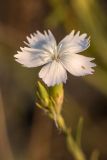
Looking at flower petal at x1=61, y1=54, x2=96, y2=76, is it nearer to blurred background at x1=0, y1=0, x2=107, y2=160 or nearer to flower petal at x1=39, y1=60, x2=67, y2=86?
flower petal at x1=39, y1=60, x2=67, y2=86

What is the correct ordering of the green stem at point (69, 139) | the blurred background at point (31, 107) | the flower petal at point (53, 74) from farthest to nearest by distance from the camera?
the blurred background at point (31, 107) → the green stem at point (69, 139) → the flower petal at point (53, 74)

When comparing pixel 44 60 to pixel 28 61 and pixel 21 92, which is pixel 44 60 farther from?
pixel 21 92

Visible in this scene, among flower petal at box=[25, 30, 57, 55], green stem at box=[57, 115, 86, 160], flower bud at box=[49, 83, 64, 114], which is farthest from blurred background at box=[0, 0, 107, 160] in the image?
flower bud at box=[49, 83, 64, 114]

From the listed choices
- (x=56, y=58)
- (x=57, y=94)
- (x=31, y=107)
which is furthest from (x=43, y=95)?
(x=31, y=107)

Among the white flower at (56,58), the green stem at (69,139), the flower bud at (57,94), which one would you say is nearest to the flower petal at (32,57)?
the white flower at (56,58)

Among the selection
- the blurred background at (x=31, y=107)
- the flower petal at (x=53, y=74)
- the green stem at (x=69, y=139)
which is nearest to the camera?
the flower petal at (x=53, y=74)

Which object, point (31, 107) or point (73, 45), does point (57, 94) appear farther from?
point (31, 107)

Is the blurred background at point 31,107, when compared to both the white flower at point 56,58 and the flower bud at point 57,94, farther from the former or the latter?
the flower bud at point 57,94
